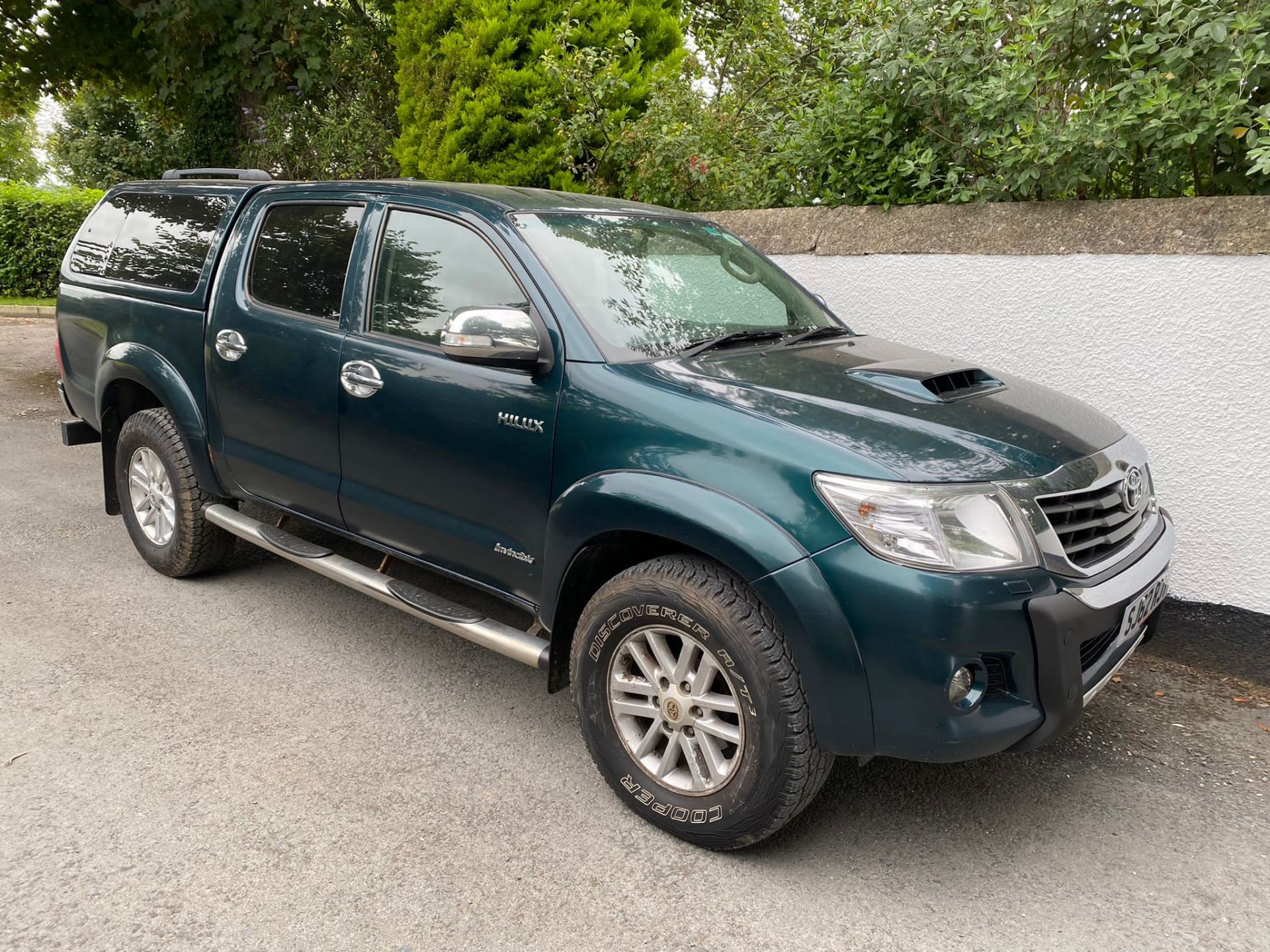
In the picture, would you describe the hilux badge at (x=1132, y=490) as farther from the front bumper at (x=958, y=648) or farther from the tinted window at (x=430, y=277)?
the tinted window at (x=430, y=277)

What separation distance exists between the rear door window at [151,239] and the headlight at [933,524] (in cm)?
339

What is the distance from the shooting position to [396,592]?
3680 millimetres

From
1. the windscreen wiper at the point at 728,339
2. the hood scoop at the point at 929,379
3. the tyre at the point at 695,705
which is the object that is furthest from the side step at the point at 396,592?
the hood scoop at the point at 929,379

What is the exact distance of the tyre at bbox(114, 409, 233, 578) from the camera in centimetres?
466

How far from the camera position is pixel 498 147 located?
7891 mm

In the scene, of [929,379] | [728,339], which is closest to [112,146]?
[728,339]

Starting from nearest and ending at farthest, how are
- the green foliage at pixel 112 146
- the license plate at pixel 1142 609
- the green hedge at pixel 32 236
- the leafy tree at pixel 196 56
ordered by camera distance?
the license plate at pixel 1142 609 < the leafy tree at pixel 196 56 < the green hedge at pixel 32 236 < the green foliage at pixel 112 146

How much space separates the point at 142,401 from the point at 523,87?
4116 millimetres

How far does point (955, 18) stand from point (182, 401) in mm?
4243

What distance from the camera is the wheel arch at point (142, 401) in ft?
14.9

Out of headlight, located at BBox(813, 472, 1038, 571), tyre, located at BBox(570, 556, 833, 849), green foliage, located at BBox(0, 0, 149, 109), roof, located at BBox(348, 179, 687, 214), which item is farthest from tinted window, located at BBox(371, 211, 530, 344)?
green foliage, located at BBox(0, 0, 149, 109)

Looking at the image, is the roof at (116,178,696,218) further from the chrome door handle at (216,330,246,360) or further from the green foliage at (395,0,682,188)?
the green foliage at (395,0,682,188)

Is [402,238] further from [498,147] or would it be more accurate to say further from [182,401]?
[498,147]

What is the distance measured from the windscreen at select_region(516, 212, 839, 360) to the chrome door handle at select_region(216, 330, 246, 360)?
1493 mm
